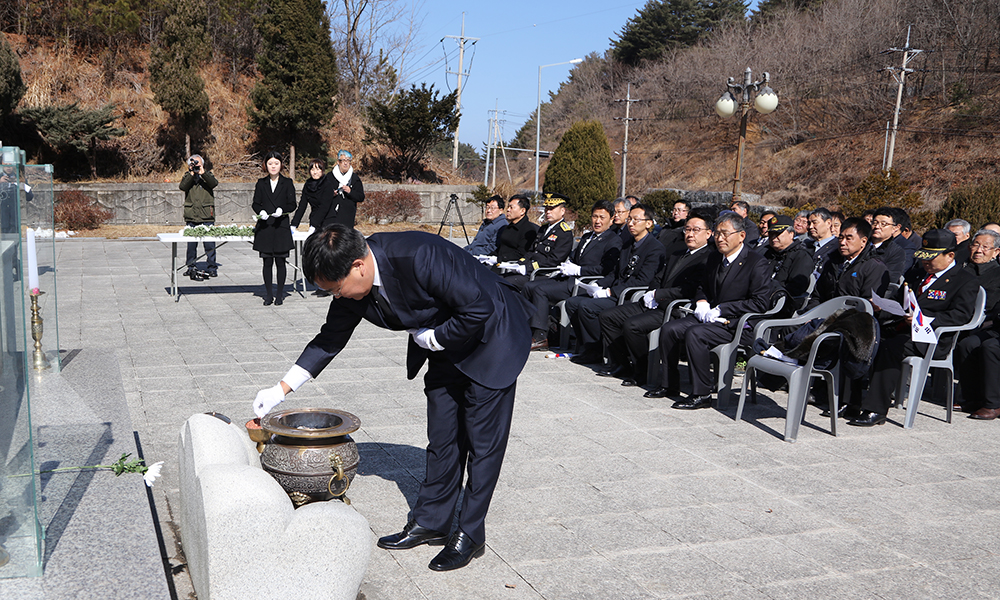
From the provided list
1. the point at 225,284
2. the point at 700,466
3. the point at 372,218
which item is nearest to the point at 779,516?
the point at 700,466

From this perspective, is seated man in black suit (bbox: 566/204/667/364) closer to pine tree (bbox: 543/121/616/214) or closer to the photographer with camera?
the photographer with camera

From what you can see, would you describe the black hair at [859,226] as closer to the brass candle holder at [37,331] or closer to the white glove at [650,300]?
the white glove at [650,300]

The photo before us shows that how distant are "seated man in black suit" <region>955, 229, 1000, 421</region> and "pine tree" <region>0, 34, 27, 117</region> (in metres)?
24.3

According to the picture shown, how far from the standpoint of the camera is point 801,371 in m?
5.38

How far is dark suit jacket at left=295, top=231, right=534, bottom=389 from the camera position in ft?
9.97

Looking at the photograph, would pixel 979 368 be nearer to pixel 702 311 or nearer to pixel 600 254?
pixel 702 311

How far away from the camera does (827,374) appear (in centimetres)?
554

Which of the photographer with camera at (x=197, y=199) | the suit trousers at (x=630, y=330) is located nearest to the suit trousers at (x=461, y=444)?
the suit trousers at (x=630, y=330)

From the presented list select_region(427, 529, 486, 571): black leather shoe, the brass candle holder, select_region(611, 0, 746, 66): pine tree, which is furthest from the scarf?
select_region(611, 0, 746, 66): pine tree

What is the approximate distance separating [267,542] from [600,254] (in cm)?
626

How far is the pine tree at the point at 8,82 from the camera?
2181cm

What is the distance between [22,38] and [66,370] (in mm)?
27533

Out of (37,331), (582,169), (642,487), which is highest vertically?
(582,169)

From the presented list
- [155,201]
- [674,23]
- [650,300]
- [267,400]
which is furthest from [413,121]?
[674,23]
